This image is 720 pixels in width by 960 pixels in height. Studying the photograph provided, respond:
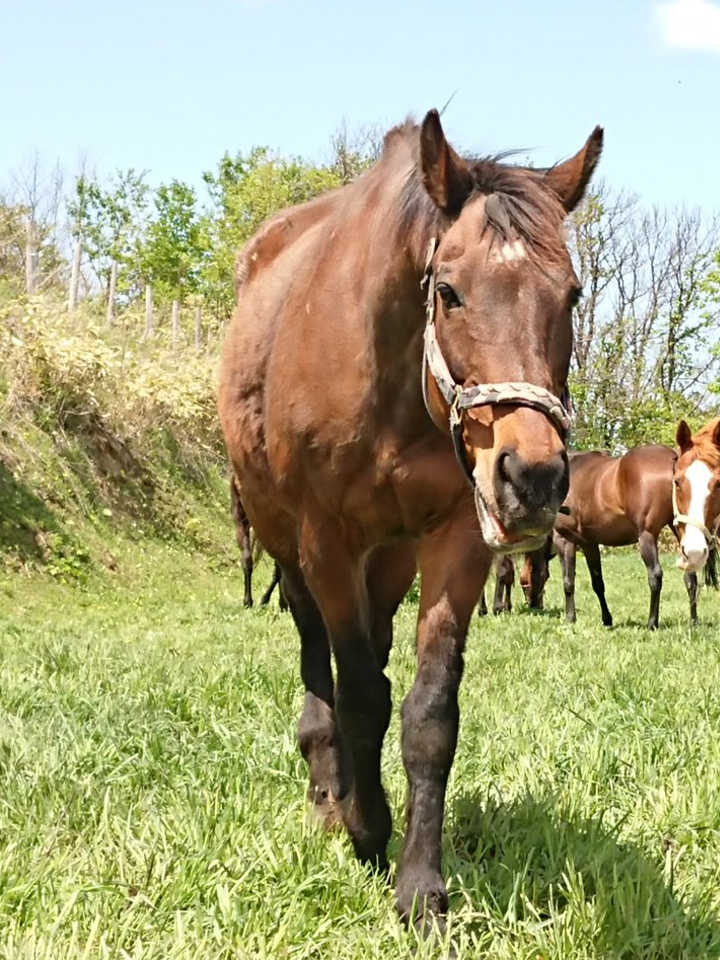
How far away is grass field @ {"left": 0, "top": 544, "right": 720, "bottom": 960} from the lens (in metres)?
2.74

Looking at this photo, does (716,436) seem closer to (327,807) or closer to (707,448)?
(707,448)

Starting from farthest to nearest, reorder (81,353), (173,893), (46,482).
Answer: (81,353)
(46,482)
(173,893)

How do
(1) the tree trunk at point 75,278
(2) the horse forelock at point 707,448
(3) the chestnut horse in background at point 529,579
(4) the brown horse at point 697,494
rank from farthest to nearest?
(1) the tree trunk at point 75,278 → (3) the chestnut horse in background at point 529,579 → (2) the horse forelock at point 707,448 → (4) the brown horse at point 697,494

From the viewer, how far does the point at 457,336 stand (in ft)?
8.80

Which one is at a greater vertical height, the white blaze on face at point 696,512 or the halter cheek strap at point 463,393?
the halter cheek strap at point 463,393

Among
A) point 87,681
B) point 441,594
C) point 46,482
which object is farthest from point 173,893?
point 46,482

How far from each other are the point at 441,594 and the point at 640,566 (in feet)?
79.6

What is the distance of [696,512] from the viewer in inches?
425

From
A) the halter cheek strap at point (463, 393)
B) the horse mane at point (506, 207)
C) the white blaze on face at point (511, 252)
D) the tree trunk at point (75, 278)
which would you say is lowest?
the halter cheek strap at point (463, 393)

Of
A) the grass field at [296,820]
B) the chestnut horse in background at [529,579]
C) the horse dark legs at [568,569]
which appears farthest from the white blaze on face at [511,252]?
the chestnut horse in background at [529,579]

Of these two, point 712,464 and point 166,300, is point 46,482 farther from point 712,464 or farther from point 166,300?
point 166,300

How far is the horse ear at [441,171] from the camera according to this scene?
9.03ft

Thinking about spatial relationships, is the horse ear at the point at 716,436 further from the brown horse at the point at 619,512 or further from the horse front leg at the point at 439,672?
the horse front leg at the point at 439,672

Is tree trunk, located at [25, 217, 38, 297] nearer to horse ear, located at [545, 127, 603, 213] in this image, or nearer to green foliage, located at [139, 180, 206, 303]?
horse ear, located at [545, 127, 603, 213]
